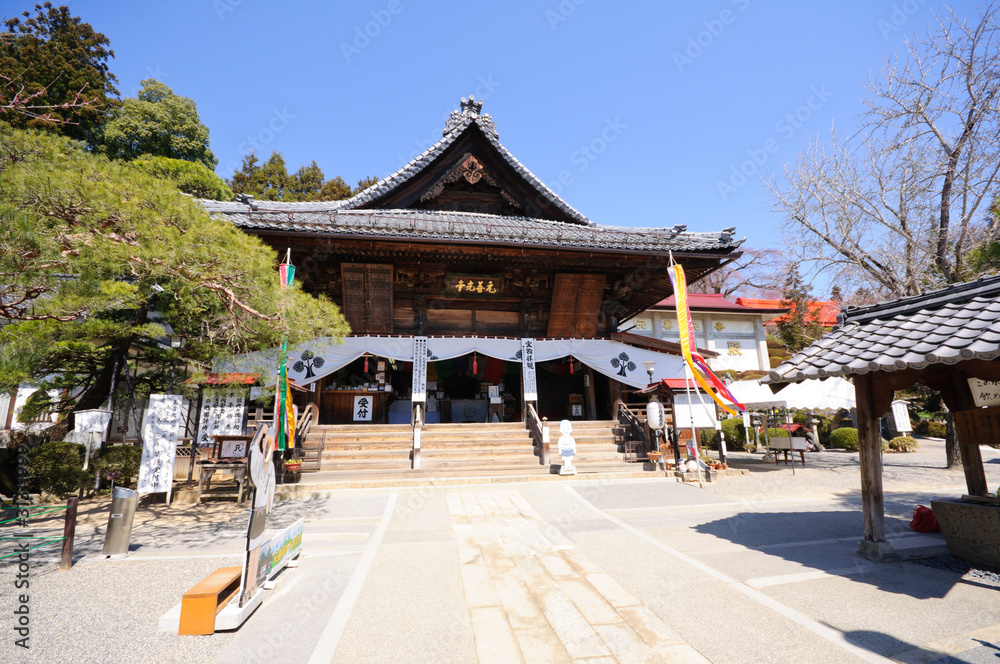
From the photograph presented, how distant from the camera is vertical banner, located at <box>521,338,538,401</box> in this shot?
1227 centimetres

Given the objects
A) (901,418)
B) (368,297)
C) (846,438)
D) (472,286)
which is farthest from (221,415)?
(846,438)

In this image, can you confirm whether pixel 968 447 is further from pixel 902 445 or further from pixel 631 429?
Answer: pixel 902 445

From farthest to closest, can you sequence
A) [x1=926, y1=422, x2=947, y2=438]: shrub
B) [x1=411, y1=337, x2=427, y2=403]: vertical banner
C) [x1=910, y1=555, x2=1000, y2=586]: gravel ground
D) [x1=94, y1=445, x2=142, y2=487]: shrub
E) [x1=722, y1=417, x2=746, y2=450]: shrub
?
[x1=926, y1=422, x2=947, y2=438]: shrub, [x1=722, y1=417, x2=746, y2=450]: shrub, [x1=411, y1=337, x2=427, y2=403]: vertical banner, [x1=94, y1=445, x2=142, y2=487]: shrub, [x1=910, y1=555, x2=1000, y2=586]: gravel ground

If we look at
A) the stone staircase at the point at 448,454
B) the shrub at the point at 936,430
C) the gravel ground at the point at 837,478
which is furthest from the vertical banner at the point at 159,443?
the shrub at the point at 936,430

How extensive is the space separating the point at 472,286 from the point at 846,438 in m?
16.1

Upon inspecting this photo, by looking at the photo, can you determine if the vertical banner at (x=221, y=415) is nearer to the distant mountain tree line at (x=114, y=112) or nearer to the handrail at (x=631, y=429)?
the handrail at (x=631, y=429)

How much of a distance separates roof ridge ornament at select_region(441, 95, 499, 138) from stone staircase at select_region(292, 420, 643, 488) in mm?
9860

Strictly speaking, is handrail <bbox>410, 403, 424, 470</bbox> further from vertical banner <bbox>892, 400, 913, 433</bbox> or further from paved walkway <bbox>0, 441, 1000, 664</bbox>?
vertical banner <bbox>892, 400, 913, 433</bbox>

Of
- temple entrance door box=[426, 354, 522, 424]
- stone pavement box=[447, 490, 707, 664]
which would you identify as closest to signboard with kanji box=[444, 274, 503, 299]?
temple entrance door box=[426, 354, 522, 424]

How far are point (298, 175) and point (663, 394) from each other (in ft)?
90.7

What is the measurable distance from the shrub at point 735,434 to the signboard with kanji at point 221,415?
18.7 metres

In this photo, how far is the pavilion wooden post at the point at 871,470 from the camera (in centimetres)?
466

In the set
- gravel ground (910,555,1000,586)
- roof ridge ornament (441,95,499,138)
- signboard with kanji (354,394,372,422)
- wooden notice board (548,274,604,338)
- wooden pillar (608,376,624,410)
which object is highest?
roof ridge ornament (441,95,499,138)

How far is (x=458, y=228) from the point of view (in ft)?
40.0
